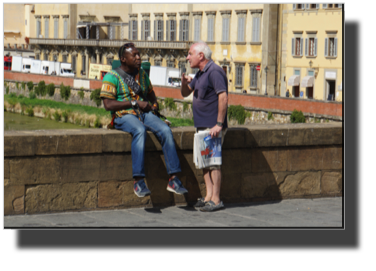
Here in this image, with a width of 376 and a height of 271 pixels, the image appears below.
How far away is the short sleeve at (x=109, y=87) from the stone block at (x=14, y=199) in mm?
1095

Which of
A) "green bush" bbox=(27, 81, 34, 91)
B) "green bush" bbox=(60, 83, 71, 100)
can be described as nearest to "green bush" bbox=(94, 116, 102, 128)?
"green bush" bbox=(60, 83, 71, 100)

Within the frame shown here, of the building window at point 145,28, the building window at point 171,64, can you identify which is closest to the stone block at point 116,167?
the building window at point 171,64

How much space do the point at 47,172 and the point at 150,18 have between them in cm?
4931

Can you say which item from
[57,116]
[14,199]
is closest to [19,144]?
[14,199]

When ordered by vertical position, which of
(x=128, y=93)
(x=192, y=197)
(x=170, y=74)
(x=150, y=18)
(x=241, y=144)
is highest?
(x=150, y=18)

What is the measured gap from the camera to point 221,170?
7480 mm

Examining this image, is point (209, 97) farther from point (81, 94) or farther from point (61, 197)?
point (81, 94)

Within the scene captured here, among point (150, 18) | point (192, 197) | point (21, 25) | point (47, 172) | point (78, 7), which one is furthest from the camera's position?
point (21, 25)

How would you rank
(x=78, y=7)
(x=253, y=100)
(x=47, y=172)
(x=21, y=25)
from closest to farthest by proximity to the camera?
1. (x=47, y=172)
2. (x=253, y=100)
3. (x=78, y=7)
4. (x=21, y=25)

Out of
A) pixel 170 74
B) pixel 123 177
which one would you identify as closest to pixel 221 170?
pixel 123 177

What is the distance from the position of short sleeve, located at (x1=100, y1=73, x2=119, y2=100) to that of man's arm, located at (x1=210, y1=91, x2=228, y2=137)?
A: 3.09ft

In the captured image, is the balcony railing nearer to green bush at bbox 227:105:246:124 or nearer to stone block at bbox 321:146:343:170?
green bush at bbox 227:105:246:124

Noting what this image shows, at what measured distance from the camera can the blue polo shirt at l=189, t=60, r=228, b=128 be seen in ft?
21.8

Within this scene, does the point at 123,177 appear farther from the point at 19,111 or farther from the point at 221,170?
the point at 19,111
